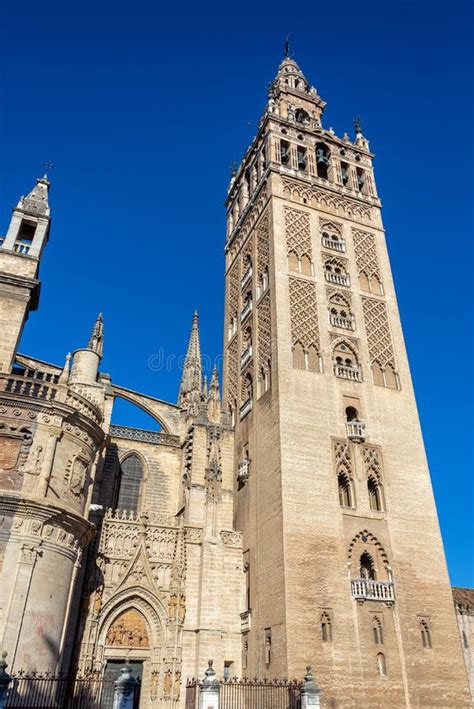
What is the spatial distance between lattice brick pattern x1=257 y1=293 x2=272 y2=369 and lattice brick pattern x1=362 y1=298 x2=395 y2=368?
179 inches

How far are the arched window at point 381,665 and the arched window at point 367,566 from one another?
8.00 ft

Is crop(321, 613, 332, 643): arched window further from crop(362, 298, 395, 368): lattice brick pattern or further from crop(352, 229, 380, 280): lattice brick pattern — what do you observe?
crop(352, 229, 380, 280): lattice brick pattern

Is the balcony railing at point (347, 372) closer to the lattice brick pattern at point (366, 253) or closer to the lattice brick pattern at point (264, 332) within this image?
the lattice brick pattern at point (264, 332)

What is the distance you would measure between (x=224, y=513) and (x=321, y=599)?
591 centimetres

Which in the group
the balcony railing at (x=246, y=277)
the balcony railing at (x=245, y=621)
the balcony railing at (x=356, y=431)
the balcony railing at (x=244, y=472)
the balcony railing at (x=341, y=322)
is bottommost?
the balcony railing at (x=245, y=621)

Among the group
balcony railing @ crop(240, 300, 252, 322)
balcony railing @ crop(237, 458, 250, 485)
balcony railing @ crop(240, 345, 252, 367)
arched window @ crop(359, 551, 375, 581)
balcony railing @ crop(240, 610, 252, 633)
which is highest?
→ balcony railing @ crop(240, 300, 252, 322)

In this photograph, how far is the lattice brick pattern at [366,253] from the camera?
28.3 meters

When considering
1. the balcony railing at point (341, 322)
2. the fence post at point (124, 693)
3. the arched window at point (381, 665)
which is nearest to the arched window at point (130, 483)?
the balcony railing at point (341, 322)

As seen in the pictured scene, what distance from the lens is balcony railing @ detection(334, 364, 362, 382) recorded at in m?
23.9

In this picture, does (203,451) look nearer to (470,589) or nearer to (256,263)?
(256,263)

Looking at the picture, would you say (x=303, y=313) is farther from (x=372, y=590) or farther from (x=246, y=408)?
(x=372, y=590)

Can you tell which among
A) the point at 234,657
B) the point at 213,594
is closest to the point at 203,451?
the point at 213,594

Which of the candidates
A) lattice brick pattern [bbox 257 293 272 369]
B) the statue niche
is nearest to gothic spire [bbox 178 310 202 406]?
lattice brick pattern [bbox 257 293 272 369]

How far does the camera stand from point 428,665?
61.6 ft
